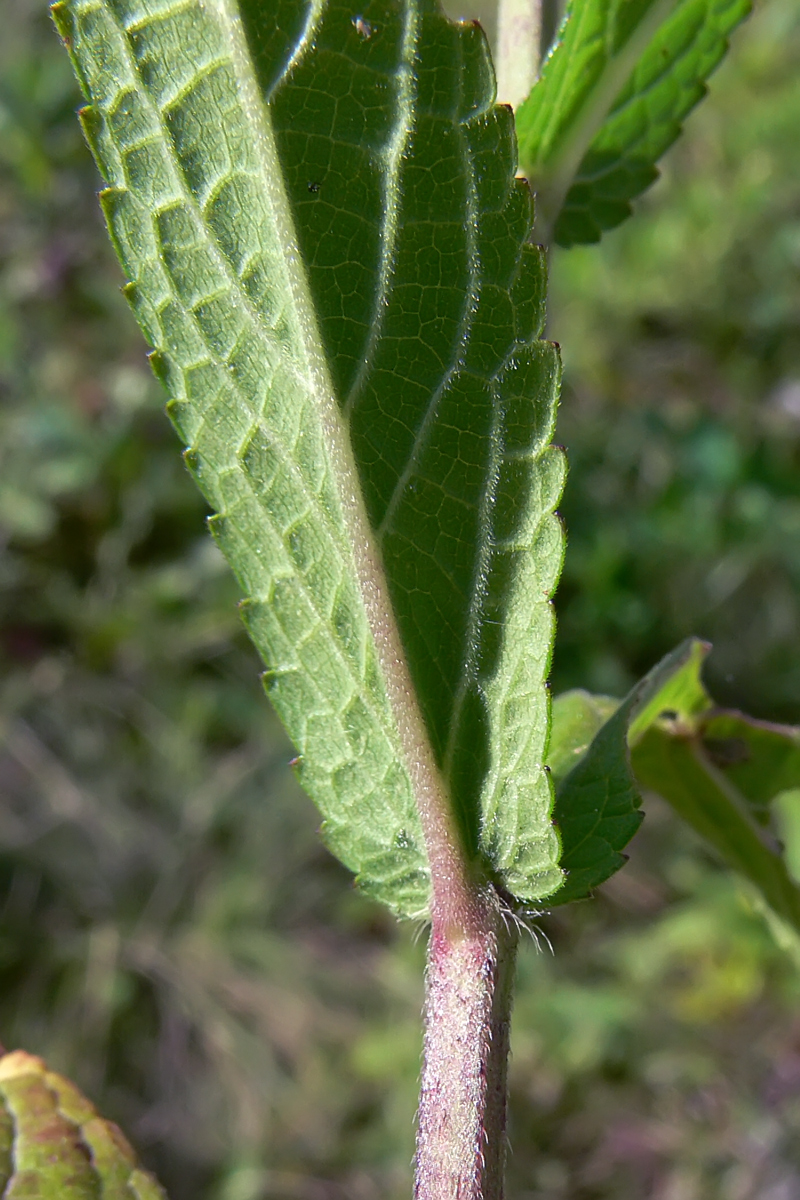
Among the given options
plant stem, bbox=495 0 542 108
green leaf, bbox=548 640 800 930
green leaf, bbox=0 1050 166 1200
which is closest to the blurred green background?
green leaf, bbox=548 640 800 930

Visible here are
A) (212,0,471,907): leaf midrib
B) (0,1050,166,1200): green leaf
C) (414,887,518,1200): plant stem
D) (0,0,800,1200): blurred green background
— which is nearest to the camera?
(212,0,471,907): leaf midrib

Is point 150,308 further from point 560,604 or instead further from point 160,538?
point 160,538

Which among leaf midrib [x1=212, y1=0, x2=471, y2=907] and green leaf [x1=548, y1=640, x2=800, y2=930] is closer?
leaf midrib [x1=212, y1=0, x2=471, y2=907]

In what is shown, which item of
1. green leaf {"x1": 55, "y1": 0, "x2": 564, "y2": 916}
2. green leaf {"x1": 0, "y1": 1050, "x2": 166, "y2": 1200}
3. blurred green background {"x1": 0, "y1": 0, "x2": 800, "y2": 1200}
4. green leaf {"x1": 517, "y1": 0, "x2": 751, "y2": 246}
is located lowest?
blurred green background {"x1": 0, "y1": 0, "x2": 800, "y2": 1200}

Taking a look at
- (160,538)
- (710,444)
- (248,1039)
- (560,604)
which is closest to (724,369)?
(710,444)

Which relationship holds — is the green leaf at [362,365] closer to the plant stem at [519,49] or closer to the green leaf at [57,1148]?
the plant stem at [519,49]

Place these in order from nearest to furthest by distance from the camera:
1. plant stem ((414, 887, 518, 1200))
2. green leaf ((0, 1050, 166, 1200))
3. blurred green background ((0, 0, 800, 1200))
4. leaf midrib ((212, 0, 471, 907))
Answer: leaf midrib ((212, 0, 471, 907)), plant stem ((414, 887, 518, 1200)), green leaf ((0, 1050, 166, 1200)), blurred green background ((0, 0, 800, 1200))

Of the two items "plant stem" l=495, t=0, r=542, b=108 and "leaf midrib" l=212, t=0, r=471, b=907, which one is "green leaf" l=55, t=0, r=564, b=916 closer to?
Result: "leaf midrib" l=212, t=0, r=471, b=907
